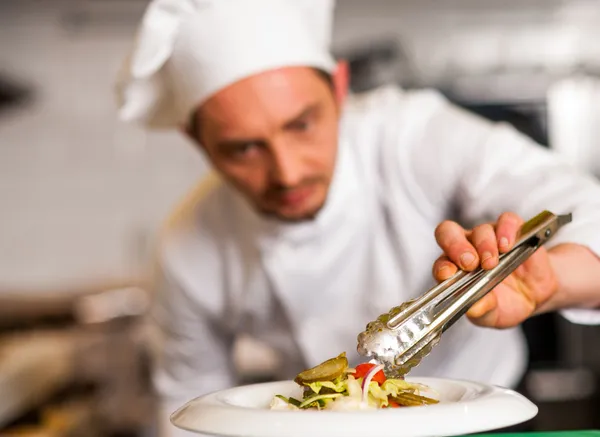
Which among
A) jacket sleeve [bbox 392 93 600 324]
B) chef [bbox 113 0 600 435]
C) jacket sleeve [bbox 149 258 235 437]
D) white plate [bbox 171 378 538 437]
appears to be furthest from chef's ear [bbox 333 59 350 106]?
white plate [bbox 171 378 538 437]

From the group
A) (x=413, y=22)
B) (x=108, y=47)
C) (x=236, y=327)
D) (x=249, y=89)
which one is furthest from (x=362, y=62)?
(x=249, y=89)

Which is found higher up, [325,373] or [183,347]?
[325,373]

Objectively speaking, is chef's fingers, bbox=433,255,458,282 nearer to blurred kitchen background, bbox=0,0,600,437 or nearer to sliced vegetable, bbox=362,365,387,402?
sliced vegetable, bbox=362,365,387,402

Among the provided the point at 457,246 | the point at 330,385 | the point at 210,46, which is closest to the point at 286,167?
the point at 210,46

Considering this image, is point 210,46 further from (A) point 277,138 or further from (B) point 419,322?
(B) point 419,322

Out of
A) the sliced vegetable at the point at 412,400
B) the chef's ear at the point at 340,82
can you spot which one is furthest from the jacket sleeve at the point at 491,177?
the sliced vegetable at the point at 412,400

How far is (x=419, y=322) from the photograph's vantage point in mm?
676

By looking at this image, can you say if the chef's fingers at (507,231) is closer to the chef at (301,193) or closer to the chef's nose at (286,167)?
the chef at (301,193)

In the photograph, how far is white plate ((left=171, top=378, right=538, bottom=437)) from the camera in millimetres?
556

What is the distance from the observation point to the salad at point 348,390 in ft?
2.12

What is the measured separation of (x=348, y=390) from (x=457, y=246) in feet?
0.59

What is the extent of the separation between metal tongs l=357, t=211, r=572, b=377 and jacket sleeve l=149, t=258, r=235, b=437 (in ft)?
2.79

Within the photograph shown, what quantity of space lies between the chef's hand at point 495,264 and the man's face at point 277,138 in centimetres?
39

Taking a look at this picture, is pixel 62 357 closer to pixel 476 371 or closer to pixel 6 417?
pixel 6 417
